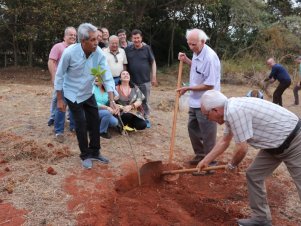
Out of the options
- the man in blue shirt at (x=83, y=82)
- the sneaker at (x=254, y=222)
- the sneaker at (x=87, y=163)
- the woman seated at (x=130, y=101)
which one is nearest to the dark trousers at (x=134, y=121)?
the woman seated at (x=130, y=101)

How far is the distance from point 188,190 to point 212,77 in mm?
1447

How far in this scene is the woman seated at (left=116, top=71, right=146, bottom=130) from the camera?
665cm

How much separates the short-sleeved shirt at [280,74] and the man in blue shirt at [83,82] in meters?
7.02

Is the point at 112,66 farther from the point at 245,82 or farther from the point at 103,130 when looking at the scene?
the point at 245,82

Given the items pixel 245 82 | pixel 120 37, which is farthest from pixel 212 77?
pixel 245 82

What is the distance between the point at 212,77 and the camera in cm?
496

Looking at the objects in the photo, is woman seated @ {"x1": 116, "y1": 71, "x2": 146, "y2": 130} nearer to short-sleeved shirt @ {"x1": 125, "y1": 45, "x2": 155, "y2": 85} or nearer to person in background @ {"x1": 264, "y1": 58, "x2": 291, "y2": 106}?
short-sleeved shirt @ {"x1": 125, "y1": 45, "x2": 155, "y2": 85}

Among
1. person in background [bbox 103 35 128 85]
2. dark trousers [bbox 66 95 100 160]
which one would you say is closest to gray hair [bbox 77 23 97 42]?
dark trousers [bbox 66 95 100 160]

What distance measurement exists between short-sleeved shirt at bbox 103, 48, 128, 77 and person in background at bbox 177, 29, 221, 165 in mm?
1735

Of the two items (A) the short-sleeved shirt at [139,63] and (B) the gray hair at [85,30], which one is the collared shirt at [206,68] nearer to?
(B) the gray hair at [85,30]

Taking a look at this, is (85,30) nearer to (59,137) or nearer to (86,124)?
(86,124)

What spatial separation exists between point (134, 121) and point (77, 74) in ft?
6.92

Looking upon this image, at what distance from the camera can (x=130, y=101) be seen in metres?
6.74

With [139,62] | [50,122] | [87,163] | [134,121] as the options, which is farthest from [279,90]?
[87,163]
